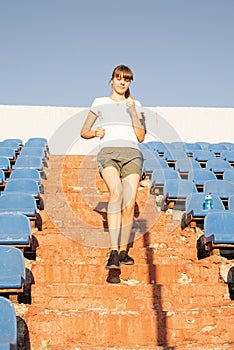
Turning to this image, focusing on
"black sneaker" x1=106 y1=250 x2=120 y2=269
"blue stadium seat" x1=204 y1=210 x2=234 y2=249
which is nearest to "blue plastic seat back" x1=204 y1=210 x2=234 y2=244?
"blue stadium seat" x1=204 y1=210 x2=234 y2=249

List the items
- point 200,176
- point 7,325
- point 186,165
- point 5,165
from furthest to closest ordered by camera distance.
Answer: point 186,165 → point 5,165 → point 200,176 → point 7,325

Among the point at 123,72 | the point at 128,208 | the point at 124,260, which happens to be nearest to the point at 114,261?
the point at 124,260

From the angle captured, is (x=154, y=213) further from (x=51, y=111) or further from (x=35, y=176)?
(x=51, y=111)

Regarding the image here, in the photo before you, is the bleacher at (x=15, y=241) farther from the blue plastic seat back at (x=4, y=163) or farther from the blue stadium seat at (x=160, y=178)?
the blue stadium seat at (x=160, y=178)

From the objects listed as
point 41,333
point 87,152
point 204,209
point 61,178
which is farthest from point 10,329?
point 87,152

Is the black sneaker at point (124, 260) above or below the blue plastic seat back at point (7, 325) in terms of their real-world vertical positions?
above

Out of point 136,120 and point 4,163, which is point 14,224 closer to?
point 136,120

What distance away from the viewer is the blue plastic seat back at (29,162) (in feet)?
22.3

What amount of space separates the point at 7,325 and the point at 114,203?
3.56 feet

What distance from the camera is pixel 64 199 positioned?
5.39 meters

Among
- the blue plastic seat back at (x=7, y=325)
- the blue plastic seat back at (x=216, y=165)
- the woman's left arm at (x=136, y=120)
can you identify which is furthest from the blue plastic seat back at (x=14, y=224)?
the blue plastic seat back at (x=216, y=165)

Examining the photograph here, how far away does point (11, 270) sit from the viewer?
3.14 meters

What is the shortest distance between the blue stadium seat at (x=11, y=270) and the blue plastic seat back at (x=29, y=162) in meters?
3.59

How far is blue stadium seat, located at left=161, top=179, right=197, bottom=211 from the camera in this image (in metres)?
5.17
